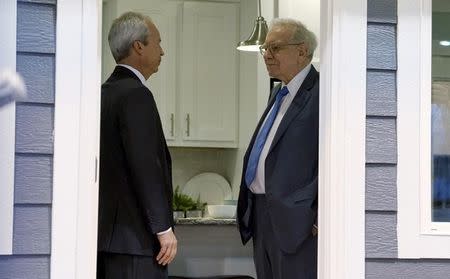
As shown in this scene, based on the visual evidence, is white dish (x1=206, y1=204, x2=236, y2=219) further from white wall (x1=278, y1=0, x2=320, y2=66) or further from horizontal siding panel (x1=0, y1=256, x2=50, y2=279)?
horizontal siding panel (x1=0, y1=256, x2=50, y2=279)

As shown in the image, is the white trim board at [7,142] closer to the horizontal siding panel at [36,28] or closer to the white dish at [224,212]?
the horizontal siding panel at [36,28]

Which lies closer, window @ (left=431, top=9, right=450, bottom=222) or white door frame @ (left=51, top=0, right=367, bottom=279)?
white door frame @ (left=51, top=0, right=367, bottom=279)

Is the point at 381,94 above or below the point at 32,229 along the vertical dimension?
above

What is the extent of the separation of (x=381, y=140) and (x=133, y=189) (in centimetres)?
94

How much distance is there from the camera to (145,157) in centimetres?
301

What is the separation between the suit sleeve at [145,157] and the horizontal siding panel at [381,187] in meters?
0.77

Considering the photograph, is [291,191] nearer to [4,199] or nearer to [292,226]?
[292,226]

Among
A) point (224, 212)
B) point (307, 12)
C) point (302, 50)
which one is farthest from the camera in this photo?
point (224, 212)

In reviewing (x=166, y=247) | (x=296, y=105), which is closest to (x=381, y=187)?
(x=296, y=105)

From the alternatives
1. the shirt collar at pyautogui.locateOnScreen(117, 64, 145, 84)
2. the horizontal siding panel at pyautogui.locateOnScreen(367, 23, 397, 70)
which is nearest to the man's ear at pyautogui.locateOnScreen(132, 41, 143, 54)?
the shirt collar at pyautogui.locateOnScreen(117, 64, 145, 84)

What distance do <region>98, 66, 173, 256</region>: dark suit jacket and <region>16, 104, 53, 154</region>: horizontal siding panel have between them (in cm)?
58

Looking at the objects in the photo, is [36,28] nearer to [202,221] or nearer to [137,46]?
[137,46]

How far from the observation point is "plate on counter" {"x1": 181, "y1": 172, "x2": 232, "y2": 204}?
617cm

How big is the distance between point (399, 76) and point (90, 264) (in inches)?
44.9
